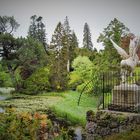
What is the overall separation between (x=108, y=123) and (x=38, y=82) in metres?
13.9

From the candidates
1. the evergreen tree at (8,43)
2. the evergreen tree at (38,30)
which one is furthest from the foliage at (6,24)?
the evergreen tree at (38,30)

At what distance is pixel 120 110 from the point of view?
718cm

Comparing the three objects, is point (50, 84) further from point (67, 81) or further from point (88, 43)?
point (88, 43)

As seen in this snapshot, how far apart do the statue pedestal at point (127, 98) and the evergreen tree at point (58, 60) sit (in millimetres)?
13662

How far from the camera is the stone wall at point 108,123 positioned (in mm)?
6637

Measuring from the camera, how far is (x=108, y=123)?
6.82m

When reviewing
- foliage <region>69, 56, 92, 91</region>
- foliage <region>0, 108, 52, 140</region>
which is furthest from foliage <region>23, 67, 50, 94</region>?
foliage <region>0, 108, 52, 140</region>

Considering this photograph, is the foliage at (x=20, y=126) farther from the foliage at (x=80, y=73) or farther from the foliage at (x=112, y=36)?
the foliage at (x=80, y=73)

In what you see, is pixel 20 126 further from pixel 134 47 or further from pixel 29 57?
pixel 29 57

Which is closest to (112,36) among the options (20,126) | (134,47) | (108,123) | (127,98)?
(134,47)

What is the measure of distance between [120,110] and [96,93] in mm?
8336

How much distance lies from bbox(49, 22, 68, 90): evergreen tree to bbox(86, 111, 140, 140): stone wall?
1381cm

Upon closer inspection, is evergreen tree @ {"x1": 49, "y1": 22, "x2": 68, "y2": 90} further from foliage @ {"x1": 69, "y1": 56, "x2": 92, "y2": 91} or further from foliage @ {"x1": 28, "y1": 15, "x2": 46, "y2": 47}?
foliage @ {"x1": 28, "y1": 15, "x2": 46, "y2": 47}

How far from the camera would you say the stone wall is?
664cm
